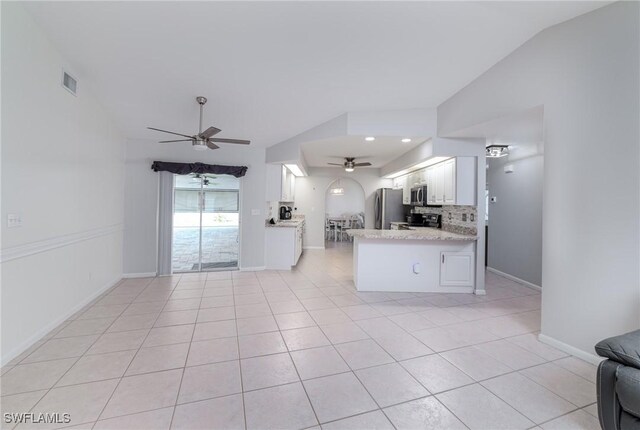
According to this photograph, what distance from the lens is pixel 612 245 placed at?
2.10 meters

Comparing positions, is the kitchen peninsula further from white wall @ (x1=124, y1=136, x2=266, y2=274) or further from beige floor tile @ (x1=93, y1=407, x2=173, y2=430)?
white wall @ (x1=124, y1=136, x2=266, y2=274)

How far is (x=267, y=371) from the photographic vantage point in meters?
2.10

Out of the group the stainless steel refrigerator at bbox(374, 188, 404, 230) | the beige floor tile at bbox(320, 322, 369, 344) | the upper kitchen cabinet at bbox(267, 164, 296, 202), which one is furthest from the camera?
the stainless steel refrigerator at bbox(374, 188, 404, 230)

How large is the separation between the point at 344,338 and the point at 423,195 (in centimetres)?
365

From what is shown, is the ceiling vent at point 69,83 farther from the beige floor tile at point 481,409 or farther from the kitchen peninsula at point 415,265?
the beige floor tile at point 481,409

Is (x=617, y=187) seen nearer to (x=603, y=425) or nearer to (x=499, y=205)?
(x=603, y=425)

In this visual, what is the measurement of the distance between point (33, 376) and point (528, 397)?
11.9 ft

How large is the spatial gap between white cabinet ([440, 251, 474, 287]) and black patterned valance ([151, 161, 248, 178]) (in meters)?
3.94

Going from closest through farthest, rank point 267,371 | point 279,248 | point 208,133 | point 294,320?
1. point 267,371
2. point 294,320
3. point 208,133
4. point 279,248

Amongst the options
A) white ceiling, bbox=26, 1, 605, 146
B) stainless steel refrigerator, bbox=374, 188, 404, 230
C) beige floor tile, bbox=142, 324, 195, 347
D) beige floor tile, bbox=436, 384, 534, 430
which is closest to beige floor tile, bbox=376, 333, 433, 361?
beige floor tile, bbox=436, 384, 534, 430

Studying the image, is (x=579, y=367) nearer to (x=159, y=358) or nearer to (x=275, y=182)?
(x=159, y=358)

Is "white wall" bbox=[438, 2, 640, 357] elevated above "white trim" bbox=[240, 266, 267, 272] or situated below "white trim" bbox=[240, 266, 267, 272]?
above

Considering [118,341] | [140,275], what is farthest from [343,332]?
[140,275]

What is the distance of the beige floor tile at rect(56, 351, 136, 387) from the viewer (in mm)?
1986
